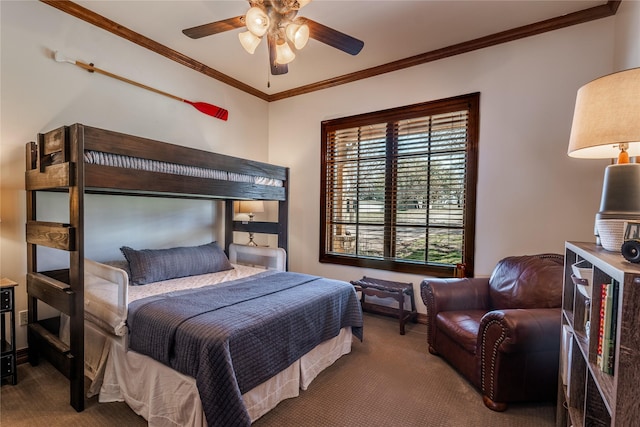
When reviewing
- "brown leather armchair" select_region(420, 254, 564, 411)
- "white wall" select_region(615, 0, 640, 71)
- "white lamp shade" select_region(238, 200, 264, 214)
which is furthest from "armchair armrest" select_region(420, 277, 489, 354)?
"white lamp shade" select_region(238, 200, 264, 214)

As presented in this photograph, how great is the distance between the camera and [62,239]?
1.83 meters

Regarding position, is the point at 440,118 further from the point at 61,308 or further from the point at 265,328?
the point at 61,308

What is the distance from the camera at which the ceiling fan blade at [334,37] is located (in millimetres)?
1839

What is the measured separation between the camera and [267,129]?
4.36m

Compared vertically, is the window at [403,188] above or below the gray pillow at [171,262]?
above

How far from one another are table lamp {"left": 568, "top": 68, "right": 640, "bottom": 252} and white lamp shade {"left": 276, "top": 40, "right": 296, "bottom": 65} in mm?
1680

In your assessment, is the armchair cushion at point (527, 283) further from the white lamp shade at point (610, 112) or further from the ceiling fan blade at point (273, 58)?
the ceiling fan blade at point (273, 58)

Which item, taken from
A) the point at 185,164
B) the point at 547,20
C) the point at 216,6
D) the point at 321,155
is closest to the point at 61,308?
the point at 185,164

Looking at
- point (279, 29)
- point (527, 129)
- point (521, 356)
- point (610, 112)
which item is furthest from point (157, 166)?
point (527, 129)

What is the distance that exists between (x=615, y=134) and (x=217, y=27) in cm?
220

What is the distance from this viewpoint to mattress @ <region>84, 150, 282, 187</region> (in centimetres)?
183

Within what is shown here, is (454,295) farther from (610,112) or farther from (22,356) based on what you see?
(22,356)

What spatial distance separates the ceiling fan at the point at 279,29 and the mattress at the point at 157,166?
918 mm

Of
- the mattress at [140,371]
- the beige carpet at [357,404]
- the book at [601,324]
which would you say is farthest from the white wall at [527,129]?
the book at [601,324]
